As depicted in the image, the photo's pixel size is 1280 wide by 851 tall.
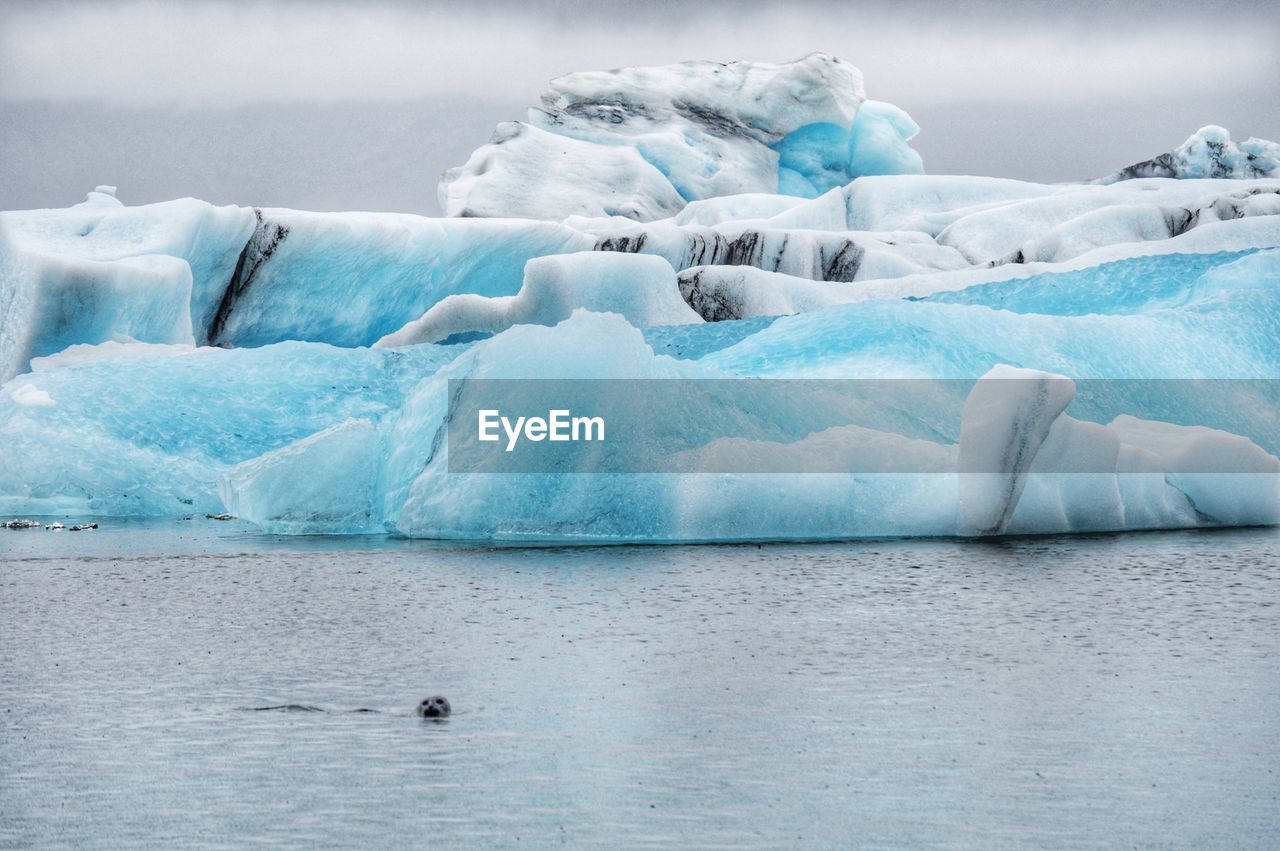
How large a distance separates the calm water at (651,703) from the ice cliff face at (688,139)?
21.0 meters

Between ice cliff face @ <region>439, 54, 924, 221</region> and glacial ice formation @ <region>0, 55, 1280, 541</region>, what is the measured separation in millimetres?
2517

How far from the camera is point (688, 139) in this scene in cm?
3225

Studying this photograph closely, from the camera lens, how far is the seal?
523 cm

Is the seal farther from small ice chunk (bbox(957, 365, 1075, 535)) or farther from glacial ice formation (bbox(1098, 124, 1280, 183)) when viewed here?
glacial ice formation (bbox(1098, 124, 1280, 183))

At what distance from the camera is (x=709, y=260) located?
22.8m

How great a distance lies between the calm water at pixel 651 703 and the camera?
400cm

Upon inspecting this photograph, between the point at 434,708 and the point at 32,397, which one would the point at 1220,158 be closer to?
the point at 32,397

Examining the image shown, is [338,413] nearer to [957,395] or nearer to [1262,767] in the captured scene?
[957,395]

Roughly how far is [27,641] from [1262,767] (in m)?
5.11

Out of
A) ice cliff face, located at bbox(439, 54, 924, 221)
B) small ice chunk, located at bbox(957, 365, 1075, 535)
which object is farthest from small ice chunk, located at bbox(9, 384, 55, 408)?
ice cliff face, located at bbox(439, 54, 924, 221)

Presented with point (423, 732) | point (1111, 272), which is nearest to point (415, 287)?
point (1111, 272)

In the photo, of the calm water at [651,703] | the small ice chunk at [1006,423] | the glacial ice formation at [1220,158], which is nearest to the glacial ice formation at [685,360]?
the small ice chunk at [1006,423]

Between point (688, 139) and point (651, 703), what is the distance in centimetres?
2766

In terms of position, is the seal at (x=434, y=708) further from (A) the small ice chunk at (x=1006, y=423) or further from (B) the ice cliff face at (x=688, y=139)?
(B) the ice cliff face at (x=688, y=139)
